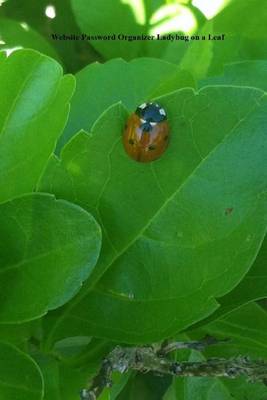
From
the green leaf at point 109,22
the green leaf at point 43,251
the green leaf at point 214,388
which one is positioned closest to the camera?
the green leaf at point 43,251

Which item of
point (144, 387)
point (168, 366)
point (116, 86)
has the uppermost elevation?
point (116, 86)

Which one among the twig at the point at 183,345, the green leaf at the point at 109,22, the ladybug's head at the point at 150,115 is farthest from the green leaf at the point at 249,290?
the green leaf at the point at 109,22

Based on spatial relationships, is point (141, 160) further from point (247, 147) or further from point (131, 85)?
point (131, 85)

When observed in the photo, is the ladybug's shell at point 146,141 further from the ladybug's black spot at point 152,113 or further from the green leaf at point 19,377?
the green leaf at point 19,377

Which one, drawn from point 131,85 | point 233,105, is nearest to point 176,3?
point 131,85

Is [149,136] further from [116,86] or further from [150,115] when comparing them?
[116,86]

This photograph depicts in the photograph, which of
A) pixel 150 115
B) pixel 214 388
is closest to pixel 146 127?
pixel 150 115
